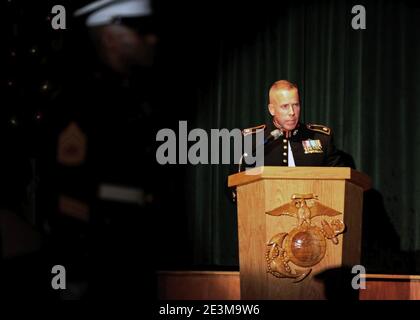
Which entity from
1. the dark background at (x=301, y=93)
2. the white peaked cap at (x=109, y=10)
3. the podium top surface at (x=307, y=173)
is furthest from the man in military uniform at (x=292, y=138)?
the white peaked cap at (x=109, y=10)

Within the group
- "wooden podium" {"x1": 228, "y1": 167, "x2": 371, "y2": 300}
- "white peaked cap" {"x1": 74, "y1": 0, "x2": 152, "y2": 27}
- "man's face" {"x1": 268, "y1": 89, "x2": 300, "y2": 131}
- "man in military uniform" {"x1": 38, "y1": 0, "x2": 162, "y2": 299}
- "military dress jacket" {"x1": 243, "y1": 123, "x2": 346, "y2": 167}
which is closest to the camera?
"man in military uniform" {"x1": 38, "y1": 0, "x2": 162, "y2": 299}

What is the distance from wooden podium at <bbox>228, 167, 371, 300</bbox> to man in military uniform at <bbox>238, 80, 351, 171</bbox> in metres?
0.67

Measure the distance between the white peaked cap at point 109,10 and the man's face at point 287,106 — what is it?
1164mm

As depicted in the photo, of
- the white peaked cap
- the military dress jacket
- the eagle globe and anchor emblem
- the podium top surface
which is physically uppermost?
the white peaked cap

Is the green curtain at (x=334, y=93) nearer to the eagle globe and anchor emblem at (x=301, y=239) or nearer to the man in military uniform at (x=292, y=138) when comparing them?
the man in military uniform at (x=292, y=138)

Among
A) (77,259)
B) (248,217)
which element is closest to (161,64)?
(248,217)

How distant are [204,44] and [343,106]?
3.87 feet

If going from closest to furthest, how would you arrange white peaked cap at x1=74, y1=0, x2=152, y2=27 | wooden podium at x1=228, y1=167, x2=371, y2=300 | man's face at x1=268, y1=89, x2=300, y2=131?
wooden podium at x1=228, y1=167, x2=371, y2=300 → man's face at x1=268, y1=89, x2=300, y2=131 → white peaked cap at x1=74, y1=0, x2=152, y2=27

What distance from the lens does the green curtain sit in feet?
17.6

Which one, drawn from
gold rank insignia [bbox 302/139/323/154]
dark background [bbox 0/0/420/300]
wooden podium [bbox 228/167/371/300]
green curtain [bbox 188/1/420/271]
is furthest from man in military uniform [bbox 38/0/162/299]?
green curtain [bbox 188/1/420/271]

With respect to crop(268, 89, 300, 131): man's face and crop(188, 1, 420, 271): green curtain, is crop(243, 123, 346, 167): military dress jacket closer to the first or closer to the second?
crop(268, 89, 300, 131): man's face

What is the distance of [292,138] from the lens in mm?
4359

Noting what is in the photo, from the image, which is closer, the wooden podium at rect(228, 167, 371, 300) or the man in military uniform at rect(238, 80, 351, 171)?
the wooden podium at rect(228, 167, 371, 300)

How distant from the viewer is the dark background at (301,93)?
534 cm
